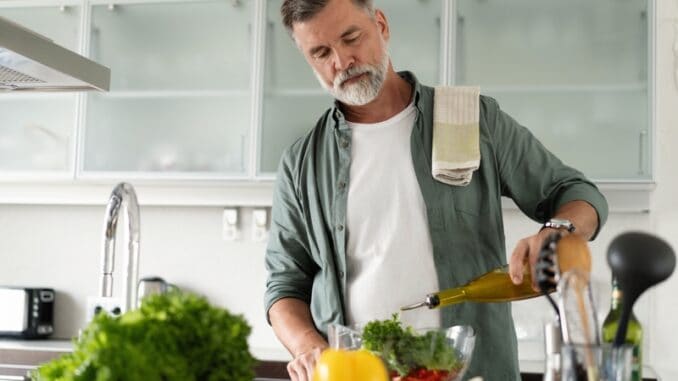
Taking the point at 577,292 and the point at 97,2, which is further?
the point at 97,2

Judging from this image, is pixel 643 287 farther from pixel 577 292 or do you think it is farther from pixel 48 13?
pixel 48 13

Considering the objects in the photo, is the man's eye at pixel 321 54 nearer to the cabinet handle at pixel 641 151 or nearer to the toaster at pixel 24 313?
the cabinet handle at pixel 641 151

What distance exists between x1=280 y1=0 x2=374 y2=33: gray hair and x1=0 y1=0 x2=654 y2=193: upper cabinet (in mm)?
1478

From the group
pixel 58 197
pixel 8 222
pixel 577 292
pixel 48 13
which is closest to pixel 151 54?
pixel 48 13

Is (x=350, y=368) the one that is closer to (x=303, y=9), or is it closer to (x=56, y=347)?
(x=303, y=9)

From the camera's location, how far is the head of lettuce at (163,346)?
2.78 feet

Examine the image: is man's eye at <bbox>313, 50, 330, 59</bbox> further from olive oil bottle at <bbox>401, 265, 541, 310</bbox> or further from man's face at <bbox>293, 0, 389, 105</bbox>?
olive oil bottle at <bbox>401, 265, 541, 310</bbox>

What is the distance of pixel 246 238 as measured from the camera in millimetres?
3799

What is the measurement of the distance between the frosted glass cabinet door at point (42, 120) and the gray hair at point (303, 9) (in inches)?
78.5

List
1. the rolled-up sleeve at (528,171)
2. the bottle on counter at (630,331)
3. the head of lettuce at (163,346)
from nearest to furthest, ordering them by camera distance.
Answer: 1. the head of lettuce at (163,346)
2. the bottle on counter at (630,331)
3. the rolled-up sleeve at (528,171)

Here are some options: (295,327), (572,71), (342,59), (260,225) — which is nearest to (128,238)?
(295,327)

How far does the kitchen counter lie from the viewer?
3.08m

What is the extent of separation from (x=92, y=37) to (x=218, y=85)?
23.0 inches

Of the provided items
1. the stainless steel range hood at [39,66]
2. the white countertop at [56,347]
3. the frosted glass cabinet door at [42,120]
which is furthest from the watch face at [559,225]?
the frosted glass cabinet door at [42,120]
